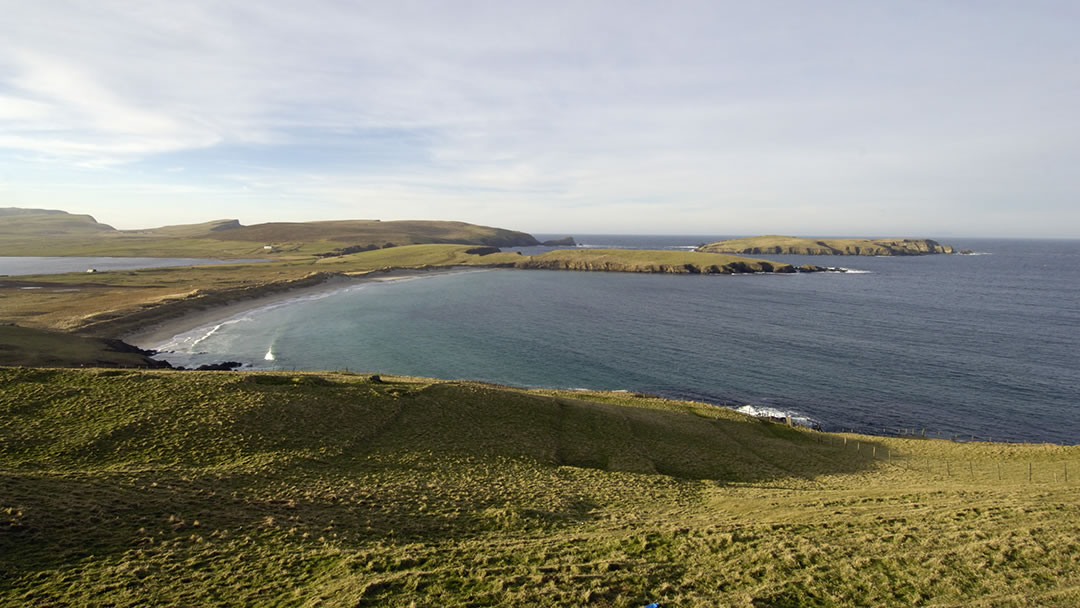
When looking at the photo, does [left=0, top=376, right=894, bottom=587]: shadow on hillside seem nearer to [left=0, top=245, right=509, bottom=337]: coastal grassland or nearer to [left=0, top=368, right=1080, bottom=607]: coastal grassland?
[left=0, top=368, right=1080, bottom=607]: coastal grassland

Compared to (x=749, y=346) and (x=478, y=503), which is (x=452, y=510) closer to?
(x=478, y=503)

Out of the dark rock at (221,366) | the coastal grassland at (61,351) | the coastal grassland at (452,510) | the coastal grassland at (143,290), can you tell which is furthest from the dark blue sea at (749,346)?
the coastal grassland at (452,510)

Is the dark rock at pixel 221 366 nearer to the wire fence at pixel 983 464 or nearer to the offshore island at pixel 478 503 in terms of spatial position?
the offshore island at pixel 478 503

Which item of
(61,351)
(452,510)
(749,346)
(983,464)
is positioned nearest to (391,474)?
(452,510)

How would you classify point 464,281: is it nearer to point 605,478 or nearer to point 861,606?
point 605,478

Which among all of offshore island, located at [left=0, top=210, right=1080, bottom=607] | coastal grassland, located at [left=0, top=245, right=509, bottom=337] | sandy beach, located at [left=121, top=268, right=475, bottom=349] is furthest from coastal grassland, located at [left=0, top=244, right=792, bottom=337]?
offshore island, located at [left=0, top=210, right=1080, bottom=607]

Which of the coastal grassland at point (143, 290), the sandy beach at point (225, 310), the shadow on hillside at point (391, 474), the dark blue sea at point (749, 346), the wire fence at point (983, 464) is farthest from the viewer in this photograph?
the coastal grassland at point (143, 290)
